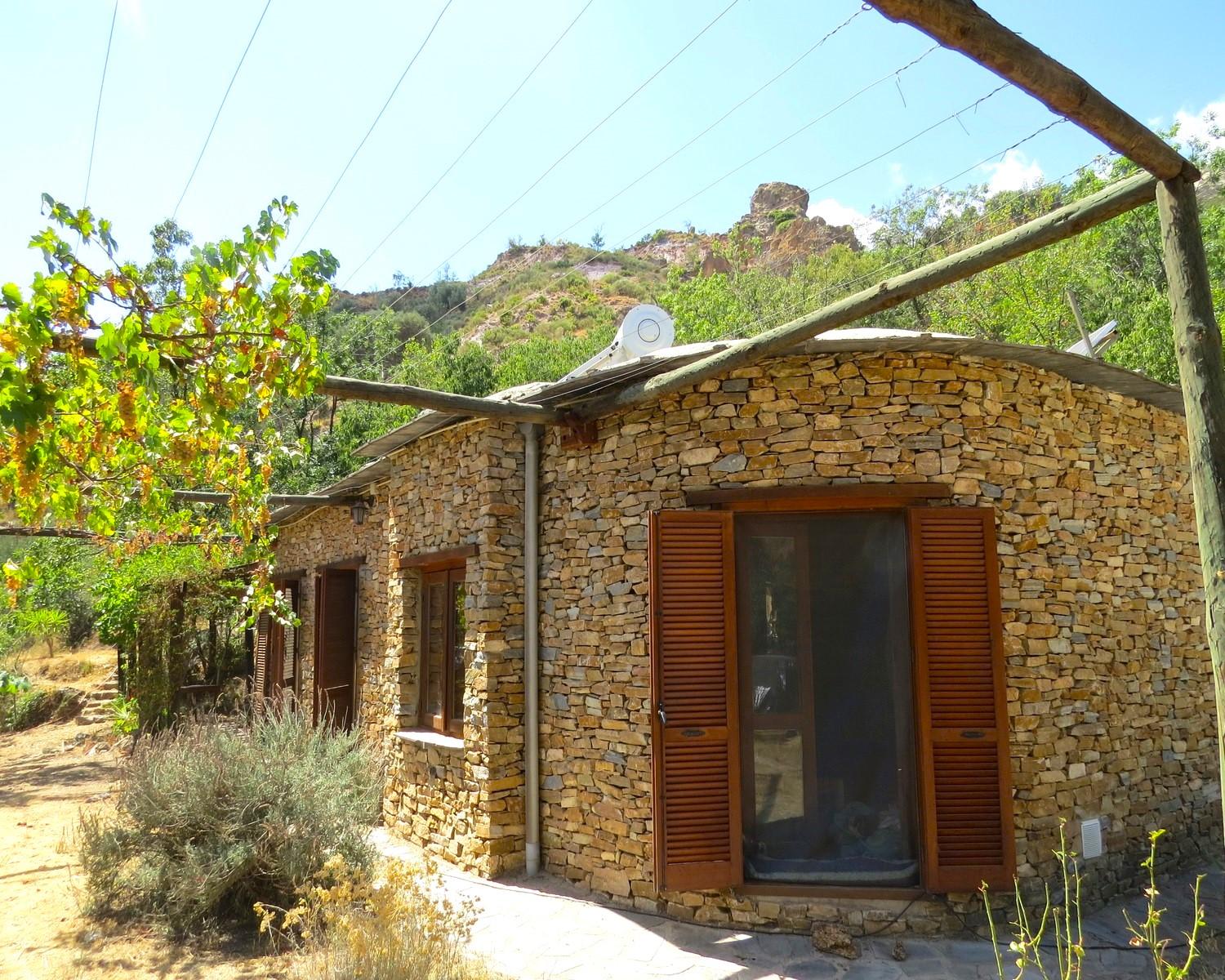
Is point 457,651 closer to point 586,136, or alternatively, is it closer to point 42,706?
point 586,136

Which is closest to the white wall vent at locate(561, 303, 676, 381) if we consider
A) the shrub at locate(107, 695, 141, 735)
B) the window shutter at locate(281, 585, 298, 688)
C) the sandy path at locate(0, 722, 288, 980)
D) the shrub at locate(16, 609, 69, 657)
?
the sandy path at locate(0, 722, 288, 980)

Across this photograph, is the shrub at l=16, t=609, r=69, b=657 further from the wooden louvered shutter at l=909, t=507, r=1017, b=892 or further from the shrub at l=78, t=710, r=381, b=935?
the wooden louvered shutter at l=909, t=507, r=1017, b=892

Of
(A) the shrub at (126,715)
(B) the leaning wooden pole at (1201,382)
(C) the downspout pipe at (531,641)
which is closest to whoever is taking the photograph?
(B) the leaning wooden pole at (1201,382)

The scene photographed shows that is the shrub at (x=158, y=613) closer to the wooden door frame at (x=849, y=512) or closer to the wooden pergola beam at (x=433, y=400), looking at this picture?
the wooden pergola beam at (x=433, y=400)

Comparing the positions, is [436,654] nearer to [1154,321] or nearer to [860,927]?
[860,927]

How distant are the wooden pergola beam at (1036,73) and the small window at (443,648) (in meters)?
5.07

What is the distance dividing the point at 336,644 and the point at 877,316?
1365 cm

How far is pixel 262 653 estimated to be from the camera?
1239 cm

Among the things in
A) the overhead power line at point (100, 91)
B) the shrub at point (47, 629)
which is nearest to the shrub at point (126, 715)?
the shrub at point (47, 629)

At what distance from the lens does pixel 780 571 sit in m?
5.20

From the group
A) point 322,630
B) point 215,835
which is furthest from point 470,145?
point 215,835

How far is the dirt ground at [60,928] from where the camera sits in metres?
4.34

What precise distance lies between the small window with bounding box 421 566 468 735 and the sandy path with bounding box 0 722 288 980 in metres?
2.43

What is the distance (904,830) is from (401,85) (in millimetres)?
6719
